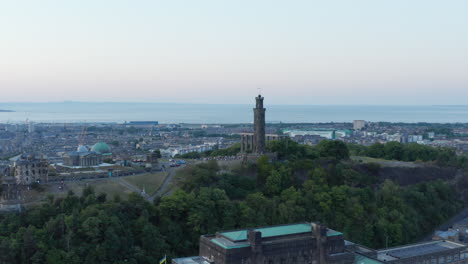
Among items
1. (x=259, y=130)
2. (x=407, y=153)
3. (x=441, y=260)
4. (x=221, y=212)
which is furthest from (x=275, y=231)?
(x=407, y=153)

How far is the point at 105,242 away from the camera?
3747 cm

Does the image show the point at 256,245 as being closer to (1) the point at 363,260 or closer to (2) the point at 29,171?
(1) the point at 363,260

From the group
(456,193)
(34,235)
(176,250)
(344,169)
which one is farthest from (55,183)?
(456,193)

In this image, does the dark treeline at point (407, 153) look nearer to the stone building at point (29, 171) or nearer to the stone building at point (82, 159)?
the stone building at point (82, 159)

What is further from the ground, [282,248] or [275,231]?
[275,231]

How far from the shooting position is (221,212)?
45.0 meters

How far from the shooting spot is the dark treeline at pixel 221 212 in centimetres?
3734

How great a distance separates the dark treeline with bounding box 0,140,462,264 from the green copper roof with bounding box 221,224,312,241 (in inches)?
478

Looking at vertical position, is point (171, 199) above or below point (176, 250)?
above

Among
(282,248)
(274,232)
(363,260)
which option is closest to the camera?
(282,248)

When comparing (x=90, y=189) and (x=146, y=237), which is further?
(x=90, y=189)

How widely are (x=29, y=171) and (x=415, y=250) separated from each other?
38.6 m

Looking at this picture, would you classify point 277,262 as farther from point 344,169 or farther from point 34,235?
point 344,169

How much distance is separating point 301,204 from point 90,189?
73.9 ft
